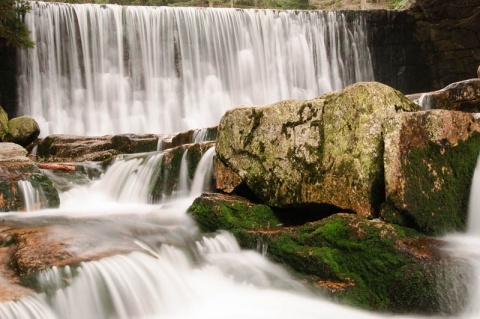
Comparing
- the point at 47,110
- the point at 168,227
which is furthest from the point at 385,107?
the point at 47,110

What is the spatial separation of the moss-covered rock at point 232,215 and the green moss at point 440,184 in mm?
1883

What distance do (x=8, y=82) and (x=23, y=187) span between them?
968 cm

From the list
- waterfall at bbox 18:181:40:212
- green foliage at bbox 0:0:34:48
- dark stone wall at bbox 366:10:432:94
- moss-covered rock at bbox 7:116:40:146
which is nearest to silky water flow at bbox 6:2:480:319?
waterfall at bbox 18:181:40:212

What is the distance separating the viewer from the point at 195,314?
176 inches

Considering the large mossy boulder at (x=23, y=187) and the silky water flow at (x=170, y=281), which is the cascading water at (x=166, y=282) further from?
the large mossy boulder at (x=23, y=187)

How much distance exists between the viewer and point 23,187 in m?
7.42

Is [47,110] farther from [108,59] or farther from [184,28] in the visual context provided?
[184,28]

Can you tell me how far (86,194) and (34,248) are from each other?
4.26 m

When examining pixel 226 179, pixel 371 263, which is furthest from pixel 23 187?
pixel 371 263

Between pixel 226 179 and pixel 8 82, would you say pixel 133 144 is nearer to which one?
pixel 226 179

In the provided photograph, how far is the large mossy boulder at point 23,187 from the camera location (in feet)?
23.6

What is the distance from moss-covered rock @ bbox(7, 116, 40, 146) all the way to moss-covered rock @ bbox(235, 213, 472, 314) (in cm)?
968

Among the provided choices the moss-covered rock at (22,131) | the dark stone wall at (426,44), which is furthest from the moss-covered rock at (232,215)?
the dark stone wall at (426,44)

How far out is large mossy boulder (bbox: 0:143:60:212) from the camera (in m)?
7.20
